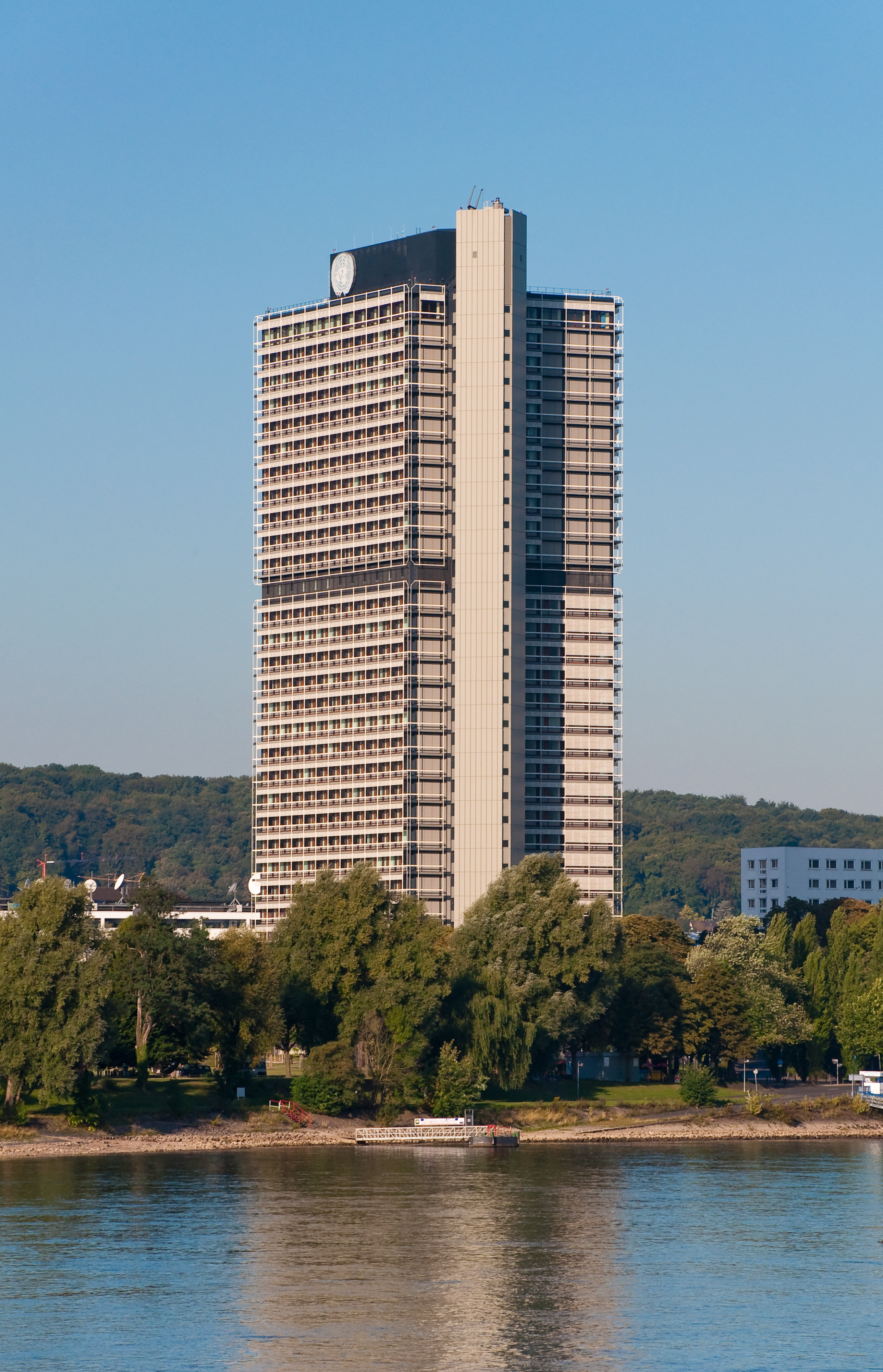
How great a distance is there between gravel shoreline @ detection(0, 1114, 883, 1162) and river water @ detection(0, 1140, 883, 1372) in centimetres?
525

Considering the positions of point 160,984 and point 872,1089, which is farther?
point 872,1089

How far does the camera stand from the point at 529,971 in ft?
568

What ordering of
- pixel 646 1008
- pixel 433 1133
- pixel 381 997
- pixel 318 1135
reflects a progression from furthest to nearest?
pixel 646 1008 < pixel 381 997 < pixel 433 1133 < pixel 318 1135

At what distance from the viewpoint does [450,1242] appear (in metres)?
100

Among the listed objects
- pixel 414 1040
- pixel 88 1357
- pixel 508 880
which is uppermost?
pixel 508 880

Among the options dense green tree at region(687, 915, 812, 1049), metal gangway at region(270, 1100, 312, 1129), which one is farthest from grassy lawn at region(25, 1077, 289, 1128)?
dense green tree at region(687, 915, 812, 1049)

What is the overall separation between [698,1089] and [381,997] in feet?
106

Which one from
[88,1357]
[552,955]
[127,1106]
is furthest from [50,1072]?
[88,1357]

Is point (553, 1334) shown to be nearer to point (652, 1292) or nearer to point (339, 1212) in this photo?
point (652, 1292)

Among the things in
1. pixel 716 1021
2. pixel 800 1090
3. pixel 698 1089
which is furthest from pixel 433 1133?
pixel 800 1090

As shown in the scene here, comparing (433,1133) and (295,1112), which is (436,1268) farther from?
(295,1112)

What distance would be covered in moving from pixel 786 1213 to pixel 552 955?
60.6 metres

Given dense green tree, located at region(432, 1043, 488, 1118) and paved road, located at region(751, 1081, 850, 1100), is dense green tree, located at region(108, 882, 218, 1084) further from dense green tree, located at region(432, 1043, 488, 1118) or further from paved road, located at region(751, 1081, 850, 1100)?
paved road, located at region(751, 1081, 850, 1100)

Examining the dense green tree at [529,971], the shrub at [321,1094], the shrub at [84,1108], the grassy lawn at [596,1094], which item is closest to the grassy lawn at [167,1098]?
the shrub at [84,1108]
